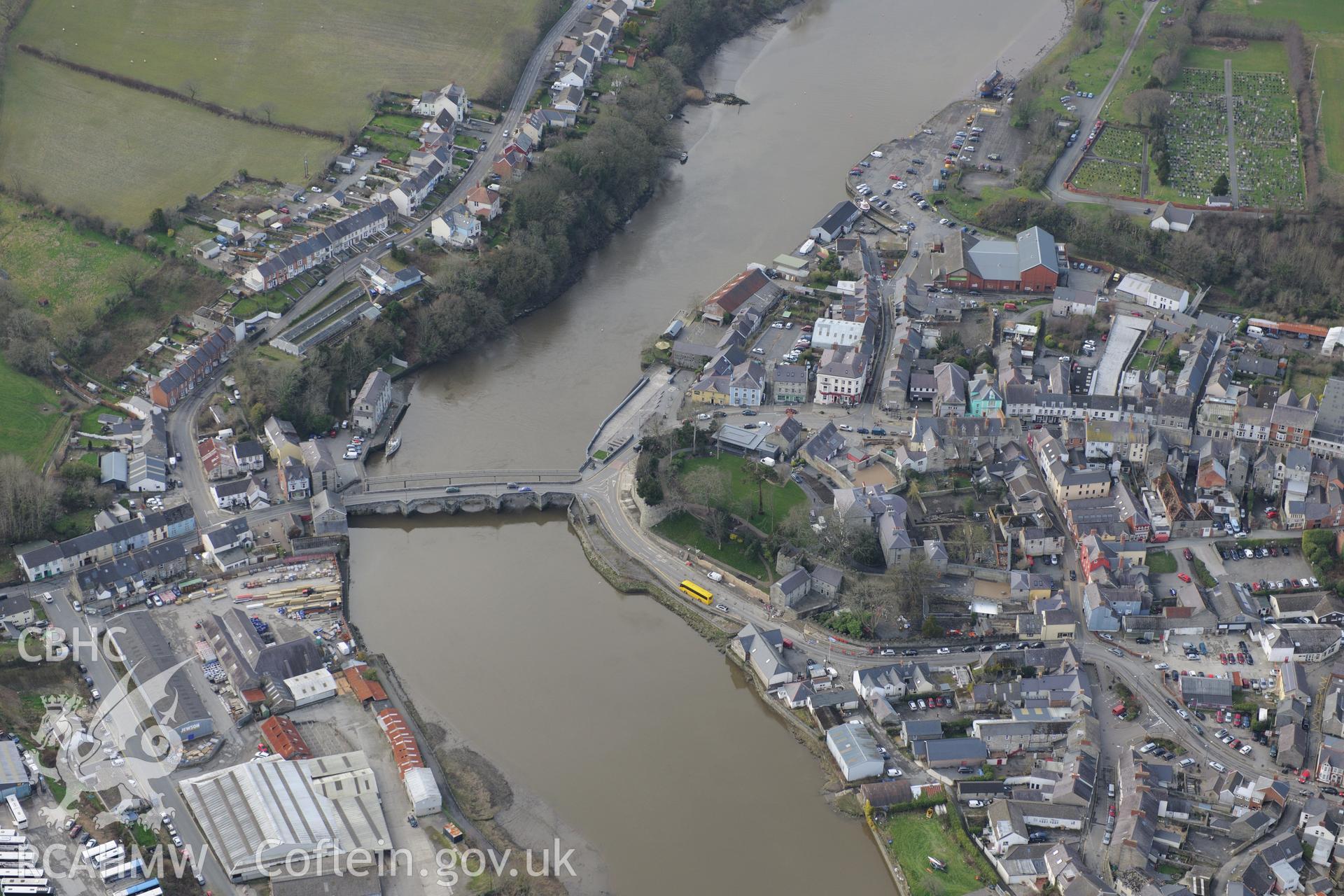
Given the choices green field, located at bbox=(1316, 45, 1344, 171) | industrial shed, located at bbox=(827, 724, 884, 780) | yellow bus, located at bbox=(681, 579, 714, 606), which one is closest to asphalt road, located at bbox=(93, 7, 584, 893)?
yellow bus, located at bbox=(681, 579, 714, 606)

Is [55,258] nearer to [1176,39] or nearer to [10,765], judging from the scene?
[10,765]

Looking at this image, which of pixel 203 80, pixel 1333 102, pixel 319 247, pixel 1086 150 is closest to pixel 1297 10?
pixel 1333 102

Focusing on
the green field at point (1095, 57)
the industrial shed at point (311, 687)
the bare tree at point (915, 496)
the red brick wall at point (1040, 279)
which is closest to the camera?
the industrial shed at point (311, 687)

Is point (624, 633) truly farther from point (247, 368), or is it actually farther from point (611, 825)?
point (247, 368)

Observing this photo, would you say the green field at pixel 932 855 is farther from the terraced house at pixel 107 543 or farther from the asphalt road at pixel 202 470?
the terraced house at pixel 107 543

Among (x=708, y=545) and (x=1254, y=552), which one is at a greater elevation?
(x=708, y=545)

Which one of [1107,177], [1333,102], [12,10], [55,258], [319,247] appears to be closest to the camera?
[319,247]

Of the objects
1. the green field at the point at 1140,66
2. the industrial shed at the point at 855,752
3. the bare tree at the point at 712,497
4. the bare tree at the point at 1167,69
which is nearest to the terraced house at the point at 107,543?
the bare tree at the point at 712,497
